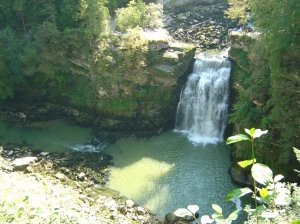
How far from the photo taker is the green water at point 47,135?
87.4 feet

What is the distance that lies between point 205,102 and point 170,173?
27.5 feet

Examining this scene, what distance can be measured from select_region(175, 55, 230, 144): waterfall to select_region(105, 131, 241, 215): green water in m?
1.57

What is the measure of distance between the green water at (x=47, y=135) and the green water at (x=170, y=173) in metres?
3.76

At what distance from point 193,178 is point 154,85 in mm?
10387

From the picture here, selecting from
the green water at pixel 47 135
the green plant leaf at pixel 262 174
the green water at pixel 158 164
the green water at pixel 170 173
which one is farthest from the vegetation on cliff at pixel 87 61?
the green plant leaf at pixel 262 174

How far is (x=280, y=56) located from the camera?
55.3 feet

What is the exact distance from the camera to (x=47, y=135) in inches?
1104

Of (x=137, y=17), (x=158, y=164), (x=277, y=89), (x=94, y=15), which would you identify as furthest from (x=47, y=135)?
(x=277, y=89)

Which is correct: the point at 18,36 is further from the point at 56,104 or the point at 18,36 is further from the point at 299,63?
the point at 299,63

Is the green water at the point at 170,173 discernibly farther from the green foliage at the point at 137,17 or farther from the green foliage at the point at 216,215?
the green foliage at the point at 216,215

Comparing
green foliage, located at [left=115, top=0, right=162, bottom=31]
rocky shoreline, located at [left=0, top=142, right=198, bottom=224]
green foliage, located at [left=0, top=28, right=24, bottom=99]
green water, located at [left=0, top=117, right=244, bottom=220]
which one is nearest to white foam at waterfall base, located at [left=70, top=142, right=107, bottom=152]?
green water, located at [left=0, top=117, right=244, bottom=220]

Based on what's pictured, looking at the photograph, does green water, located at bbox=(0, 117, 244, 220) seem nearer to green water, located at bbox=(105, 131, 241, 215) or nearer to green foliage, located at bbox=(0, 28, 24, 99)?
green water, located at bbox=(105, 131, 241, 215)

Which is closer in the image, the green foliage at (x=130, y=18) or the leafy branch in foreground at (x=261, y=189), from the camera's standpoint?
the leafy branch in foreground at (x=261, y=189)

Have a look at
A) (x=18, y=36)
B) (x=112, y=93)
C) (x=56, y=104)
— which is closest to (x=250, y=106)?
(x=112, y=93)
